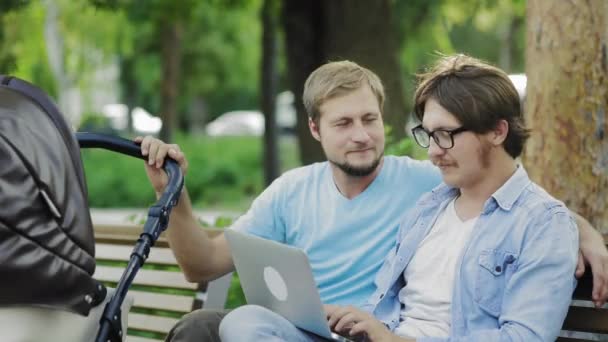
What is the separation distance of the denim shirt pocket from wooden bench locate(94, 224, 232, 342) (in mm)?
Result: 1456

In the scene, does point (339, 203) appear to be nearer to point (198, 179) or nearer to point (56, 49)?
point (198, 179)

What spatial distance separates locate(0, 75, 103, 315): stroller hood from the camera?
8.39 ft

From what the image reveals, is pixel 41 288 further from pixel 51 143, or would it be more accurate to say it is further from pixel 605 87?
pixel 605 87

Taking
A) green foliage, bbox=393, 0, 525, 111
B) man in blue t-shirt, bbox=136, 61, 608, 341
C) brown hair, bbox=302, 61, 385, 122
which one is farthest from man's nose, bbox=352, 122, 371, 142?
green foliage, bbox=393, 0, 525, 111

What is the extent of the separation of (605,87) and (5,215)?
256cm

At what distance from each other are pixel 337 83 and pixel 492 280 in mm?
1076

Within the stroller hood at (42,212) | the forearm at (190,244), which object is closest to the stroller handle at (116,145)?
the forearm at (190,244)

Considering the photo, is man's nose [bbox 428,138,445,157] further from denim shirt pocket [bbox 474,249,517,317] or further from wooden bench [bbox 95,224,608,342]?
wooden bench [bbox 95,224,608,342]

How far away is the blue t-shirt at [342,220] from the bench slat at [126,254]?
567 millimetres

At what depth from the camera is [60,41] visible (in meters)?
23.7

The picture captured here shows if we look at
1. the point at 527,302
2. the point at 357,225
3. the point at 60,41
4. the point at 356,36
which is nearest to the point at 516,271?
the point at 527,302

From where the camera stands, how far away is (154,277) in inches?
181

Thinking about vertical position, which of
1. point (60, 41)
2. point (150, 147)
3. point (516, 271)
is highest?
point (150, 147)

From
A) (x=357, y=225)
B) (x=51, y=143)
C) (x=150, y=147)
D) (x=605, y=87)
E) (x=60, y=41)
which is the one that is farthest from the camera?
(x=60, y=41)
